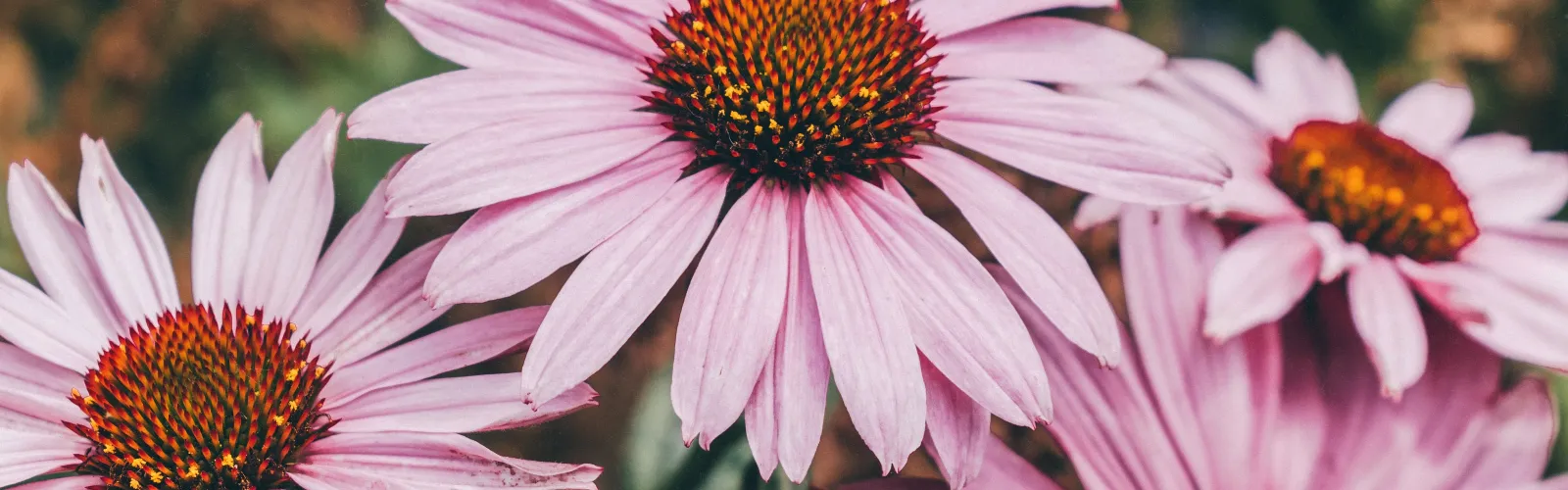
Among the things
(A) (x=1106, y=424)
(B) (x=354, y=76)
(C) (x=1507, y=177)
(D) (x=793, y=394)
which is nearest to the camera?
(D) (x=793, y=394)

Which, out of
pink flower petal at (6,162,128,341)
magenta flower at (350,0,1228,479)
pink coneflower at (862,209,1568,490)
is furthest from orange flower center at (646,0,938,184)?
pink flower petal at (6,162,128,341)

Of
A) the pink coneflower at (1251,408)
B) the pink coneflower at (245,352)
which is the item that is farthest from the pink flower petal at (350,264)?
the pink coneflower at (1251,408)

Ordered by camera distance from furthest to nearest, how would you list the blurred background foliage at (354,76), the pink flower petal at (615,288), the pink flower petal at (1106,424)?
the blurred background foliage at (354,76), the pink flower petal at (1106,424), the pink flower petal at (615,288)

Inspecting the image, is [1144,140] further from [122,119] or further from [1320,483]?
[122,119]

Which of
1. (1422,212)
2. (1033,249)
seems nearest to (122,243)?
(1033,249)

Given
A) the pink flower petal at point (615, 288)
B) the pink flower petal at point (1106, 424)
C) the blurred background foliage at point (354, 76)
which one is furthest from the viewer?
the blurred background foliage at point (354, 76)

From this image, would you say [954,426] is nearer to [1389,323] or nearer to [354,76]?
[1389,323]

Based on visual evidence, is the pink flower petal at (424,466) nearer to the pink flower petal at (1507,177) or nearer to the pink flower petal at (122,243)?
the pink flower petal at (122,243)
